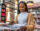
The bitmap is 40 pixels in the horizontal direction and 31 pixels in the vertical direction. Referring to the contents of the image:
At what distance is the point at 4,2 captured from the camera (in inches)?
132

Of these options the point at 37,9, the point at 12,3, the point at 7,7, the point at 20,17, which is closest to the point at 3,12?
the point at 7,7

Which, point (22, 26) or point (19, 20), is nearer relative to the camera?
point (22, 26)

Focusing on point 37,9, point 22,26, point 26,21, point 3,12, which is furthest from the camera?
point 3,12

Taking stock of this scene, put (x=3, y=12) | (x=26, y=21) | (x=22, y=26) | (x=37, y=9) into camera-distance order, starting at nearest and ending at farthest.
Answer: (x=22, y=26) → (x=26, y=21) → (x=37, y=9) → (x=3, y=12)

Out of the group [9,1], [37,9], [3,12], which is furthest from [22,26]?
[9,1]

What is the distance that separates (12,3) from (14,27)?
7.98 ft

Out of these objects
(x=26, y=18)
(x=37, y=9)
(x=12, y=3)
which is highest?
(x=12, y=3)

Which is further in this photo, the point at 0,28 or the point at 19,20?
the point at 19,20

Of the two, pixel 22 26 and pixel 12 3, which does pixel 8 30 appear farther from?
pixel 12 3

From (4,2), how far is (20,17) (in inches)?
87.5

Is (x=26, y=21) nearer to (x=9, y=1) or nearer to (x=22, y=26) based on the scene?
(x=22, y=26)

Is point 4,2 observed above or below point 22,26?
above

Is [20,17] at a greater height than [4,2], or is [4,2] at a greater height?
Result: [4,2]

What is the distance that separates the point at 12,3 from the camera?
3.37 m
